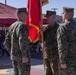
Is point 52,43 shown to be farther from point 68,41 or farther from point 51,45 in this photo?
point 68,41

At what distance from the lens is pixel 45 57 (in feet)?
21.1

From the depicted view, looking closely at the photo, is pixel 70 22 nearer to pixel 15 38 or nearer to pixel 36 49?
pixel 15 38

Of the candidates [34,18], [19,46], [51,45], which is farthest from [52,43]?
[34,18]

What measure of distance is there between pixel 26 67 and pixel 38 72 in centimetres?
436

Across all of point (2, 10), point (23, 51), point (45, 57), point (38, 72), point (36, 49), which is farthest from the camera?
point (36, 49)

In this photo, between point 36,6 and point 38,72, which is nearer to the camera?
point 36,6

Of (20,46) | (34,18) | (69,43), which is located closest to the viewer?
(69,43)

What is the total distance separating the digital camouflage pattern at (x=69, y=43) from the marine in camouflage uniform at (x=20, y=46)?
80 cm

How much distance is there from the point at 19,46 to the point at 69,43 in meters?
1.11

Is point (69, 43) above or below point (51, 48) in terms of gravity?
above

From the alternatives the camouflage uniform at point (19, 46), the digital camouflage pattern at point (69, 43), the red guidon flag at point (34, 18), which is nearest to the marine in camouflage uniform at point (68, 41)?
the digital camouflage pattern at point (69, 43)

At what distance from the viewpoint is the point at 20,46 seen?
5816mm

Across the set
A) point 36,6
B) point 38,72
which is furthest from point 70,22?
point 38,72

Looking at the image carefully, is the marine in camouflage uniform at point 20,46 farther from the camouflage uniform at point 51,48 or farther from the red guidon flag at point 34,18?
the red guidon flag at point 34,18
